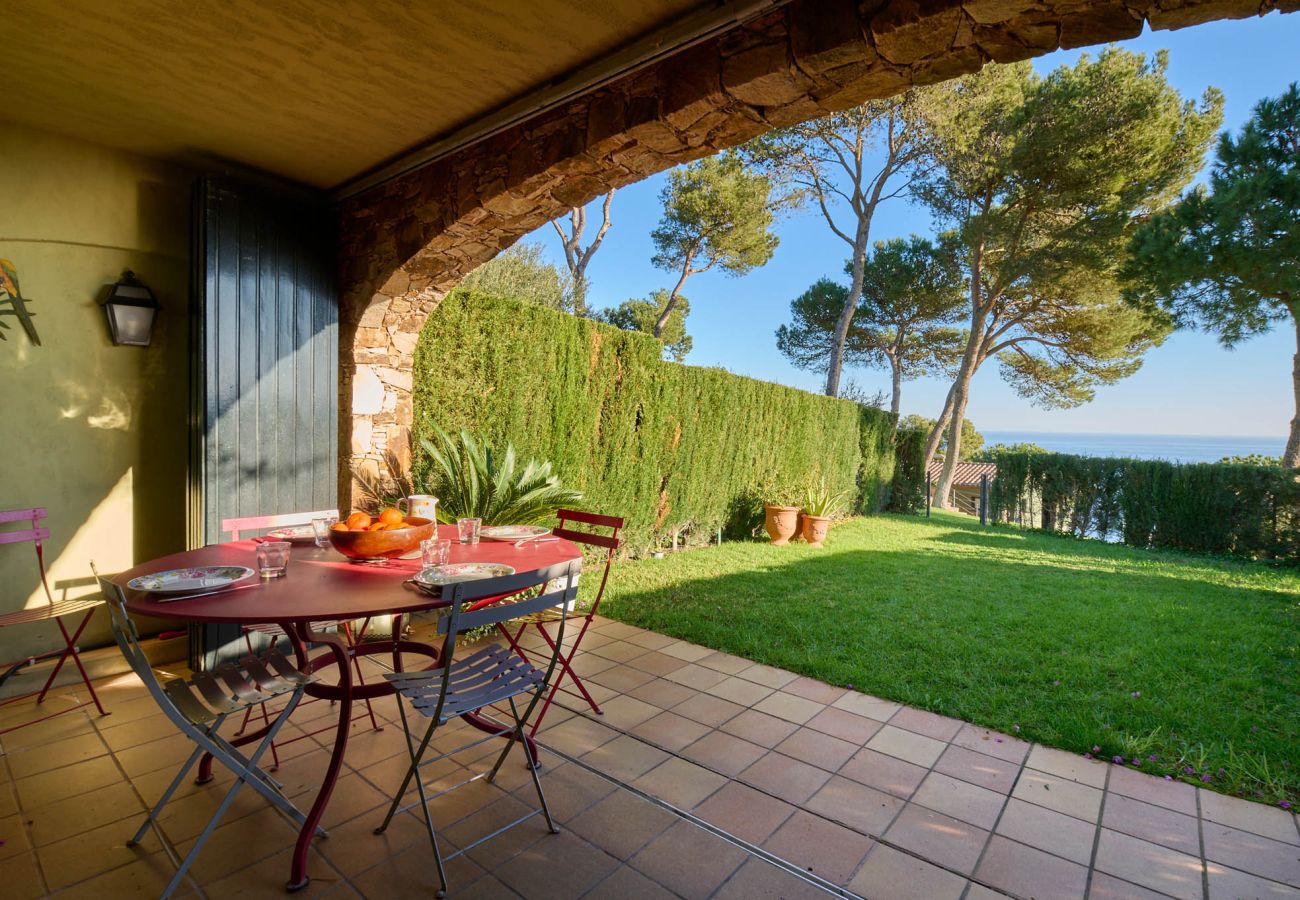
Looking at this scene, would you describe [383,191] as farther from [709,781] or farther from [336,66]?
[709,781]

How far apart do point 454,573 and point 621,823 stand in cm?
98

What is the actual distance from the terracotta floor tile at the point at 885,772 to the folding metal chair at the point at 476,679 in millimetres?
1172

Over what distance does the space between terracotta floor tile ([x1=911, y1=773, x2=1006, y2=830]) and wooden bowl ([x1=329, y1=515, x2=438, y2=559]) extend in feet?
6.72

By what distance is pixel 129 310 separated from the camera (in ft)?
10.6

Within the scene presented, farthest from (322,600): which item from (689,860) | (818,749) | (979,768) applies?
(979,768)

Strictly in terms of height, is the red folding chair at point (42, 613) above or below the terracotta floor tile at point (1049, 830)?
above

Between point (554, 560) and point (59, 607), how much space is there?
2184 mm

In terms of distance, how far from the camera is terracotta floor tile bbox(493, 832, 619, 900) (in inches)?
66.6

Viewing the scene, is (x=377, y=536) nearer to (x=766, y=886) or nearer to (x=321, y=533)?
(x=321, y=533)

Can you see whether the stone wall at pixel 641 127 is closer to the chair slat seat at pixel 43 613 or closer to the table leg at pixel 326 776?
the chair slat seat at pixel 43 613

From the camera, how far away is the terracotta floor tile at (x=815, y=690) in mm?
3025

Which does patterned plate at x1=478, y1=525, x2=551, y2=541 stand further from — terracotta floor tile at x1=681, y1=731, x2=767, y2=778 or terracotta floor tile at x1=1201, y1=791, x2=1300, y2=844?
terracotta floor tile at x1=1201, y1=791, x2=1300, y2=844

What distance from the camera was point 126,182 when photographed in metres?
3.22

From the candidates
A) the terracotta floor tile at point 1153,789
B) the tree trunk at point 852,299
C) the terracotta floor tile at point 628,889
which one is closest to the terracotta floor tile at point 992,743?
the terracotta floor tile at point 1153,789
